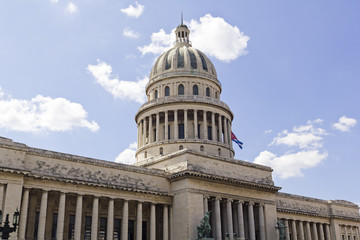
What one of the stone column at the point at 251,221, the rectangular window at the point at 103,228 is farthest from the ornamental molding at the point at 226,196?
the rectangular window at the point at 103,228

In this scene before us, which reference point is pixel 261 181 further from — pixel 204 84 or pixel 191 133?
pixel 204 84

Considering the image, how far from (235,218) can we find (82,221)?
18579mm

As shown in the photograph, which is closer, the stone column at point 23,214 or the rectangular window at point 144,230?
the stone column at point 23,214

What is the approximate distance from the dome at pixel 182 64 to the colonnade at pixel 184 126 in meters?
6.98

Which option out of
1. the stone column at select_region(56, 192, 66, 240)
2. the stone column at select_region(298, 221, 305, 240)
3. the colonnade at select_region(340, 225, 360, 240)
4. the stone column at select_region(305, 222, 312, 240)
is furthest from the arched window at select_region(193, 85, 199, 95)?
the colonnade at select_region(340, 225, 360, 240)

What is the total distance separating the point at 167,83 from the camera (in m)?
66.2

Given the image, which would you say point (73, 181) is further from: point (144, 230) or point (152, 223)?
point (144, 230)

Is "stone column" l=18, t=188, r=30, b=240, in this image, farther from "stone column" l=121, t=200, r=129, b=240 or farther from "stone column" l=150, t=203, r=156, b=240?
"stone column" l=150, t=203, r=156, b=240

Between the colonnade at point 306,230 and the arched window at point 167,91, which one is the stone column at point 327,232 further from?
the arched window at point 167,91

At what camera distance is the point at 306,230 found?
65500 millimetres

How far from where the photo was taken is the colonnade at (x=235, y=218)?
46.9 meters

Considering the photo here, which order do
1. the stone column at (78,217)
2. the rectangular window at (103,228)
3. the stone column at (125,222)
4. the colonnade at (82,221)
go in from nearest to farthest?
1. the colonnade at (82,221)
2. the stone column at (78,217)
3. the stone column at (125,222)
4. the rectangular window at (103,228)

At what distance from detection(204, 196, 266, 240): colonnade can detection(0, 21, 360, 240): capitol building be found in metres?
0.12

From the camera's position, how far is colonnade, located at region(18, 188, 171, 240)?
1503 inches
